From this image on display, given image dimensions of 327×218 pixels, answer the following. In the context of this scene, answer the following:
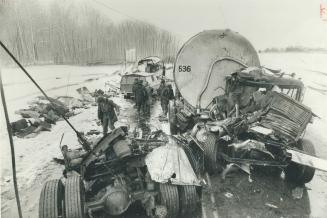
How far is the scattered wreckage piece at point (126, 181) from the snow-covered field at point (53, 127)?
3.65 ft

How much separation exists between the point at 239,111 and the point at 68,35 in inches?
621

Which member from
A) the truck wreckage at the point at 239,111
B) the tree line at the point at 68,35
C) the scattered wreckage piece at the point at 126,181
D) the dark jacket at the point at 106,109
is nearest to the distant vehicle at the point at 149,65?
the tree line at the point at 68,35

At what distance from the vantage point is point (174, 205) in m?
4.41

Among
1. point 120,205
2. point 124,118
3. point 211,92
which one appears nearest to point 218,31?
point 211,92

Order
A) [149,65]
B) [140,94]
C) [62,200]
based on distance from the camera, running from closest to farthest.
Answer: [62,200] → [140,94] → [149,65]

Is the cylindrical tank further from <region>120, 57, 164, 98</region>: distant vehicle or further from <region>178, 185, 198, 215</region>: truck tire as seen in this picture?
<region>120, 57, 164, 98</region>: distant vehicle

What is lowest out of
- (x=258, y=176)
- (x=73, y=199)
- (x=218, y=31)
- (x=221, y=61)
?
(x=258, y=176)

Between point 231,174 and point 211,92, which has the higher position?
point 211,92

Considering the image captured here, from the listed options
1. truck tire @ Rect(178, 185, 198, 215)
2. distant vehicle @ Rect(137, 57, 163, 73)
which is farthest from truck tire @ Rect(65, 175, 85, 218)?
distant vehicle @ Rect(137, 57, 163, 73)

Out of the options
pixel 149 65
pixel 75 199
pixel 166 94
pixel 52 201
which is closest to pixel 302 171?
pixel 75 199

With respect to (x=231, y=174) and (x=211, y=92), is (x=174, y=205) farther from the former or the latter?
(x=211, y=92)

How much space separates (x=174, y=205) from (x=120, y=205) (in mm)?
800

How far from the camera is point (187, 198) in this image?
14.8ft

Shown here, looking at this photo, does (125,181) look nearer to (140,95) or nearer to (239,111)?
(239,111)
